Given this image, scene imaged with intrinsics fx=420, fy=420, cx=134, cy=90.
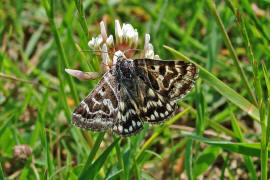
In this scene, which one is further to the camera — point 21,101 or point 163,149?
point 21,101

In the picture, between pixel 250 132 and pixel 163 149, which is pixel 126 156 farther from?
pixel 250 132

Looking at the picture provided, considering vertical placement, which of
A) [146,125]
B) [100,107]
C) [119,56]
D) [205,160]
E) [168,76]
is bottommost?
[205,160]

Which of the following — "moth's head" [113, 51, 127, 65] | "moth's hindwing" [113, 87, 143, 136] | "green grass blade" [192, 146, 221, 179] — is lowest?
"green grass blade" [192, 146, 221, 179]

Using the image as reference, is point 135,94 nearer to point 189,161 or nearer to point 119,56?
point 119,56

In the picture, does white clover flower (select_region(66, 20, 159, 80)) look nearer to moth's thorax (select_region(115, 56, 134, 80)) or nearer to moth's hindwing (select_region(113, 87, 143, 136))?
moth's thorax (select_region(115, 56, 134, 80))

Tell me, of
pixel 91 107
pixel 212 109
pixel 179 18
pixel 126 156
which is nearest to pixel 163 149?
pixel 212 109

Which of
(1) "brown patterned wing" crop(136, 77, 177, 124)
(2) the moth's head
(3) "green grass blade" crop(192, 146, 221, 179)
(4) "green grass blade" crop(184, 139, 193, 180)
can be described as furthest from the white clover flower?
(3) "green grass blade" crop(192, 146, 221, 179)

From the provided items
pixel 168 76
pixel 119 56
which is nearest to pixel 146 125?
pixel 168 76

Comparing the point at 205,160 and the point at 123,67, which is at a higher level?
the point at 123,67
